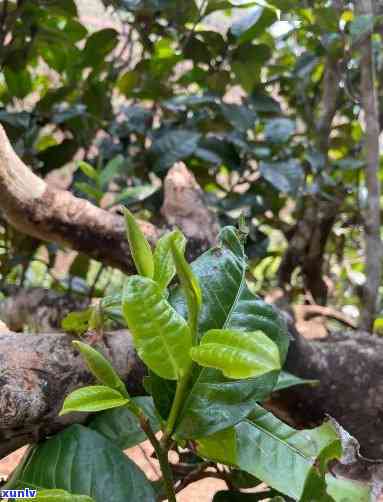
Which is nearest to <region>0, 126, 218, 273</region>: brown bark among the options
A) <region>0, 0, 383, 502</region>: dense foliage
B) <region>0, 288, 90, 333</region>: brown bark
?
<region>0, 0, 383, 502</region>: dense foliage

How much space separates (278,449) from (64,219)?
0.57 meters

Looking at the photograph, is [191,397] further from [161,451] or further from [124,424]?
[124,424]

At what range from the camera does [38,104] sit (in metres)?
1.42

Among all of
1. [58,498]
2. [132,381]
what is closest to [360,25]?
[132,381]

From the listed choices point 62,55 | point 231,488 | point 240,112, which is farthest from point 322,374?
point 62,55

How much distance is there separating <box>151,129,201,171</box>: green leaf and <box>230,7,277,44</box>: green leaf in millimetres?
259

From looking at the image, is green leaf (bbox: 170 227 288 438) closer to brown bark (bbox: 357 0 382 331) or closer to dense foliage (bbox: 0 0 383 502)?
dense foliage (bbox: 0 0 383 502)

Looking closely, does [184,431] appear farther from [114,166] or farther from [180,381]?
[114,166]

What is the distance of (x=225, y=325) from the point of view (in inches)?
20.1

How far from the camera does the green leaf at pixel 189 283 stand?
16.2 inches

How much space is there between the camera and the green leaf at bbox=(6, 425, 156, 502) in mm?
504

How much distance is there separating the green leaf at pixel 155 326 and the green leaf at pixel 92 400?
47mm

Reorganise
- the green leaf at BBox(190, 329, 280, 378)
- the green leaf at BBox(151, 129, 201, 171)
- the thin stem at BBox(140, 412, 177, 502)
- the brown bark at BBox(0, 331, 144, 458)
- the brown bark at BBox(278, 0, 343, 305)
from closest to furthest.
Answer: the green leaf at BBox(190, 329, 280, 378)
the thin stem at BBox(140, 412, 177, 502)
the brown bark at BBox(0, 331, 144, 458)
the green leaf at BBox(151, 129, 201, 171)
the brown bark at BBox(278, 0, 343, 305)

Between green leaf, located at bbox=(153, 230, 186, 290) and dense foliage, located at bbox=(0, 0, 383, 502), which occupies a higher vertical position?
green leaf, located at bbox=(153, 230, 186, 290)
